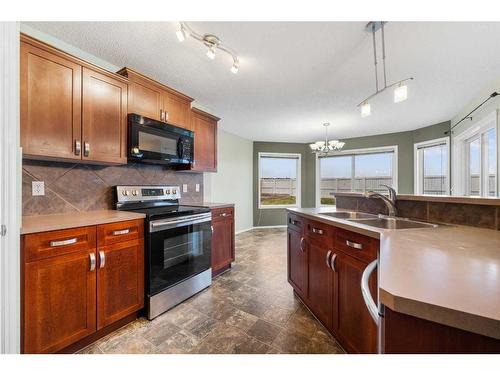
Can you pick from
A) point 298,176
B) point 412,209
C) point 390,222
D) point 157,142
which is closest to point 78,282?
point 157,142

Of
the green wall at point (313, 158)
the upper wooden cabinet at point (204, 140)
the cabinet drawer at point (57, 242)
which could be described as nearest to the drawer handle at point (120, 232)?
the cabinet drawer at point (57, 242)

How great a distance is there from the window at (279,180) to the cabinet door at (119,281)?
4416 millimetres

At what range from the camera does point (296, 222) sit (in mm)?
2260

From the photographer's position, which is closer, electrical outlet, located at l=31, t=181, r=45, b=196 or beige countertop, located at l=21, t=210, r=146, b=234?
beige countertop, located at l=21, t=210, r=146, b=234

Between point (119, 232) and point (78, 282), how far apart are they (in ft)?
1.32

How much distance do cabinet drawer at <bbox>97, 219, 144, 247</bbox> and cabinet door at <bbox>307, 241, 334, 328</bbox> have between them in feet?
4.94

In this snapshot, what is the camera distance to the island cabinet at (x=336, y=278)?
1294 millimetres

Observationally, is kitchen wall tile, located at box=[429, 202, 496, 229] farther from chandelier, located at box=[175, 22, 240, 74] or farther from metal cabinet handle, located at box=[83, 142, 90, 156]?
metal cabinet handle, located at box=[83, 142, 90, 156]

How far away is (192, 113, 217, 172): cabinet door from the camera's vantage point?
295 centimetres

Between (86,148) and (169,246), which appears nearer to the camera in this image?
(86,148)

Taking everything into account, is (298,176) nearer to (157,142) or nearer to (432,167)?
(432,167)

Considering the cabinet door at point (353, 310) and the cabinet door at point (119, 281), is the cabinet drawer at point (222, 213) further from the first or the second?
the cabinet door at point (353, 310)

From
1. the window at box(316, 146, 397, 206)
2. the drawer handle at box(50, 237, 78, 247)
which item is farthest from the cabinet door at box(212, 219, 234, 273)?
the window at box(316, 146, 397, 206)
